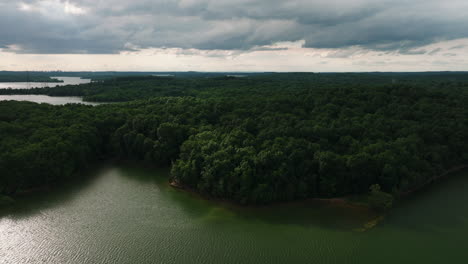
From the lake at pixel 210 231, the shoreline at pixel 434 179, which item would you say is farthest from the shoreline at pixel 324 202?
the shoreline at pixel 434 179

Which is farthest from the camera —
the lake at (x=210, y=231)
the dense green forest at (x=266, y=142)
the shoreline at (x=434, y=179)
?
the shoreline at (x=434, y=179)

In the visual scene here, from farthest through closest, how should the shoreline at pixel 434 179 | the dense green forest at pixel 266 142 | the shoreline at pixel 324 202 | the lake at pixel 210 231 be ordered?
the shoreline at pixel 434 179
the dense green forest at pixel 266 142
the shoreline at pixel 324 202
the lake at pixel 210 231

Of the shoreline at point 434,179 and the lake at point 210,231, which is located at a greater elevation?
the shoreline at point 434,179

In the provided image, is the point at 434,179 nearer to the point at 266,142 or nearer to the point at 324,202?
the point at 324,202

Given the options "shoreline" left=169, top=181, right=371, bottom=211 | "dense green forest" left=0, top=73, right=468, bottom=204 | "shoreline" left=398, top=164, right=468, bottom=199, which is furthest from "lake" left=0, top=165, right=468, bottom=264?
"dense green forest" left=0, top=73, right=468, bottom=204

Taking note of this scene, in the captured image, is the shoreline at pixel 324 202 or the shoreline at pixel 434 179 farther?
the shoreline at pixel 434 179

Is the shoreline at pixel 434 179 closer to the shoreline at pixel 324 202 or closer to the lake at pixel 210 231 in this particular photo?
the lake at pixel 210 231

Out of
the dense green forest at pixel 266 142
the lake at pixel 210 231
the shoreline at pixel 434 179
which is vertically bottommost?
the lake at pixel 210 231
